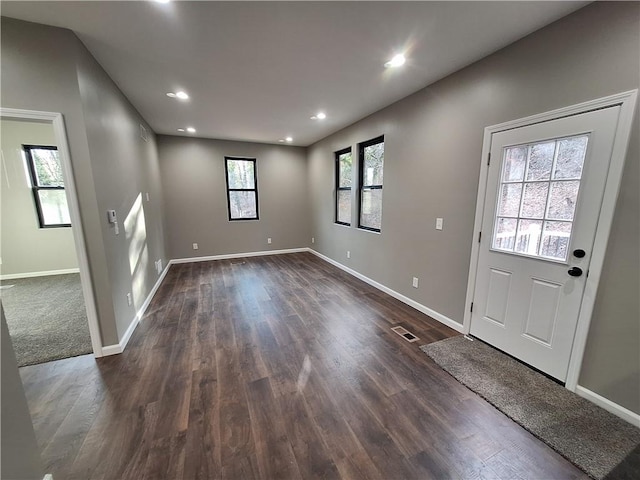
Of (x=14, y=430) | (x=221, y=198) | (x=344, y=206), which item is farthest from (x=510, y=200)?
(x=221, y=198)

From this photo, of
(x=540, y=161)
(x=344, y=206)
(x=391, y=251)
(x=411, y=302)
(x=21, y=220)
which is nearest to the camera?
(x=540, y=161)

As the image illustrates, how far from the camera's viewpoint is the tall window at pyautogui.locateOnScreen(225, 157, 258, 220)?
5.71 meters

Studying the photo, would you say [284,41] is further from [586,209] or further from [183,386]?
[183,386]

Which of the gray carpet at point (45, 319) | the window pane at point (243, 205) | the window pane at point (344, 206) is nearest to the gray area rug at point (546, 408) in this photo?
A: the window pane at point (344, 206)

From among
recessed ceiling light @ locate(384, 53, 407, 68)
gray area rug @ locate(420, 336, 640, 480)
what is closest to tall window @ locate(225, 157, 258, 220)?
recessed ceiling light @ locate(384, 53, 407, 68)

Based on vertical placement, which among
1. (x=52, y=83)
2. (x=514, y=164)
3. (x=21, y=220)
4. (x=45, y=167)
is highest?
(x=52, y=83)

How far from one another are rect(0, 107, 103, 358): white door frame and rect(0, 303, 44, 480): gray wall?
1189 millimetres

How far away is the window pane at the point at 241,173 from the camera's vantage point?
5703 millimetres

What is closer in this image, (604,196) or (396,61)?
(604,196)

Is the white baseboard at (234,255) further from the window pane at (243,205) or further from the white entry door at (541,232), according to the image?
the white entry door at (541,232)

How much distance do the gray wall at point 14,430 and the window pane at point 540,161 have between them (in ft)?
10.8

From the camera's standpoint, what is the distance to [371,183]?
4066 millimetres

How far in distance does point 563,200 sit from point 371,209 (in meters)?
2.48

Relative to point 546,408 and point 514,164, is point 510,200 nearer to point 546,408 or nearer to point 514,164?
point 514,164
